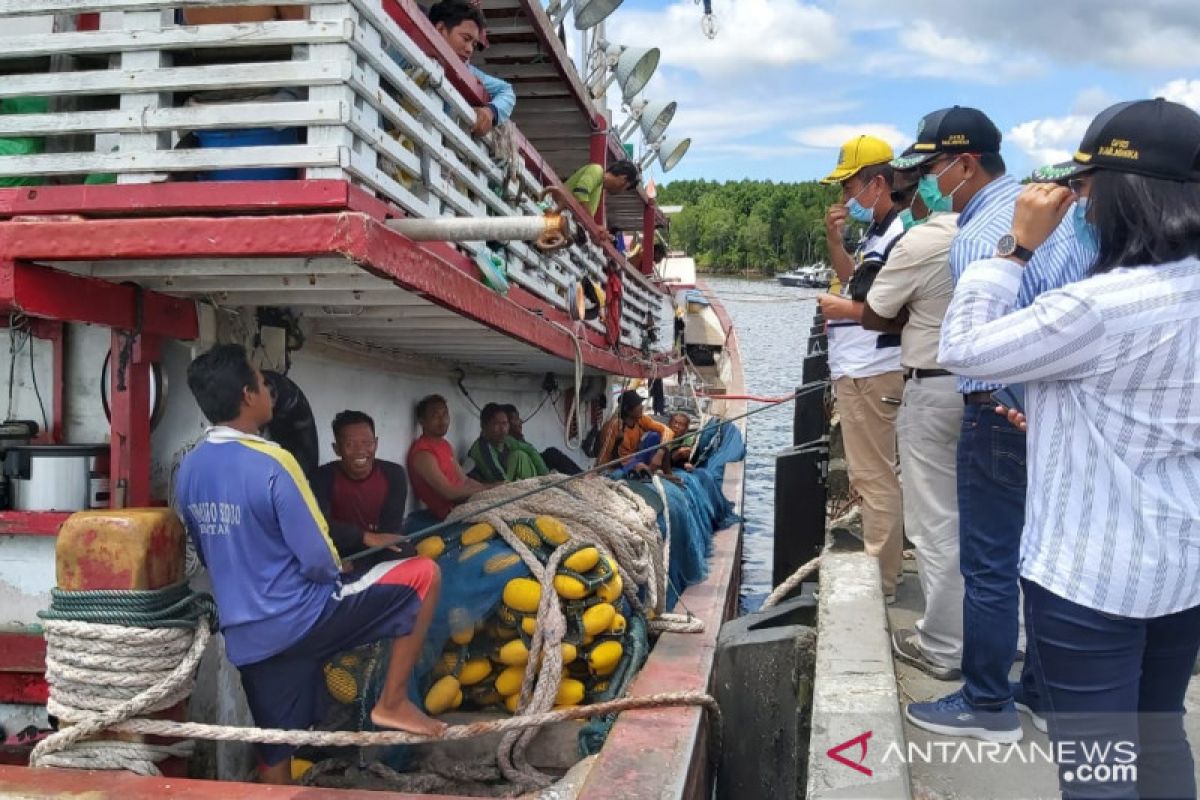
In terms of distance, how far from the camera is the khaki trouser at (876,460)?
4.41m

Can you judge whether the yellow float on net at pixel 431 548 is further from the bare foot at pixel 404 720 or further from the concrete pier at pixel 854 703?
the concrete pier at pixel 854 703

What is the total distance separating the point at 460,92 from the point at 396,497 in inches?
81.2

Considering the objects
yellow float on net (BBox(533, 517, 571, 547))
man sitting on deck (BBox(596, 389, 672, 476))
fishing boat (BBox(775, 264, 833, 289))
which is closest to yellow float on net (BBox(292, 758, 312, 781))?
yellow float on net (BBox(533, 517, 571, 547))

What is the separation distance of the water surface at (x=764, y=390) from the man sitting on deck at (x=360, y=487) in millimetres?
2403

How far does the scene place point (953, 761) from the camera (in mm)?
2783

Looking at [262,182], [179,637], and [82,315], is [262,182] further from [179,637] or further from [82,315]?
[179,637]

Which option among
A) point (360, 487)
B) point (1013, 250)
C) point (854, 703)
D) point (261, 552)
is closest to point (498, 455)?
point (360, 487)

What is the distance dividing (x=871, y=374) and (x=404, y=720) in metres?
2.68

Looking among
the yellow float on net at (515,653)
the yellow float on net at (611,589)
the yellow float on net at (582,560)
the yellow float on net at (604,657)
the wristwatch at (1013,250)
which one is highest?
the wristwatch at (1013,250)

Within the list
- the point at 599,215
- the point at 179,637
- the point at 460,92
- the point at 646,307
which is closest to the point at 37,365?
the point at 179,637

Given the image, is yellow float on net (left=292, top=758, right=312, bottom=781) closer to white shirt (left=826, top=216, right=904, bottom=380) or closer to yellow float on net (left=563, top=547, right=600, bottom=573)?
yellow float on net (left=563, top=547, right=600, bottom=573)

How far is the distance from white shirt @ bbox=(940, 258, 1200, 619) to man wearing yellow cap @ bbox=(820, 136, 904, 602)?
89.0 inches

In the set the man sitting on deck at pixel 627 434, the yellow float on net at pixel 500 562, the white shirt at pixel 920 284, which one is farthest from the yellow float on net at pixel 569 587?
the man sitting on deck at pixel 627 434

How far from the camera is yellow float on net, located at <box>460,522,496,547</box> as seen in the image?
472cm
